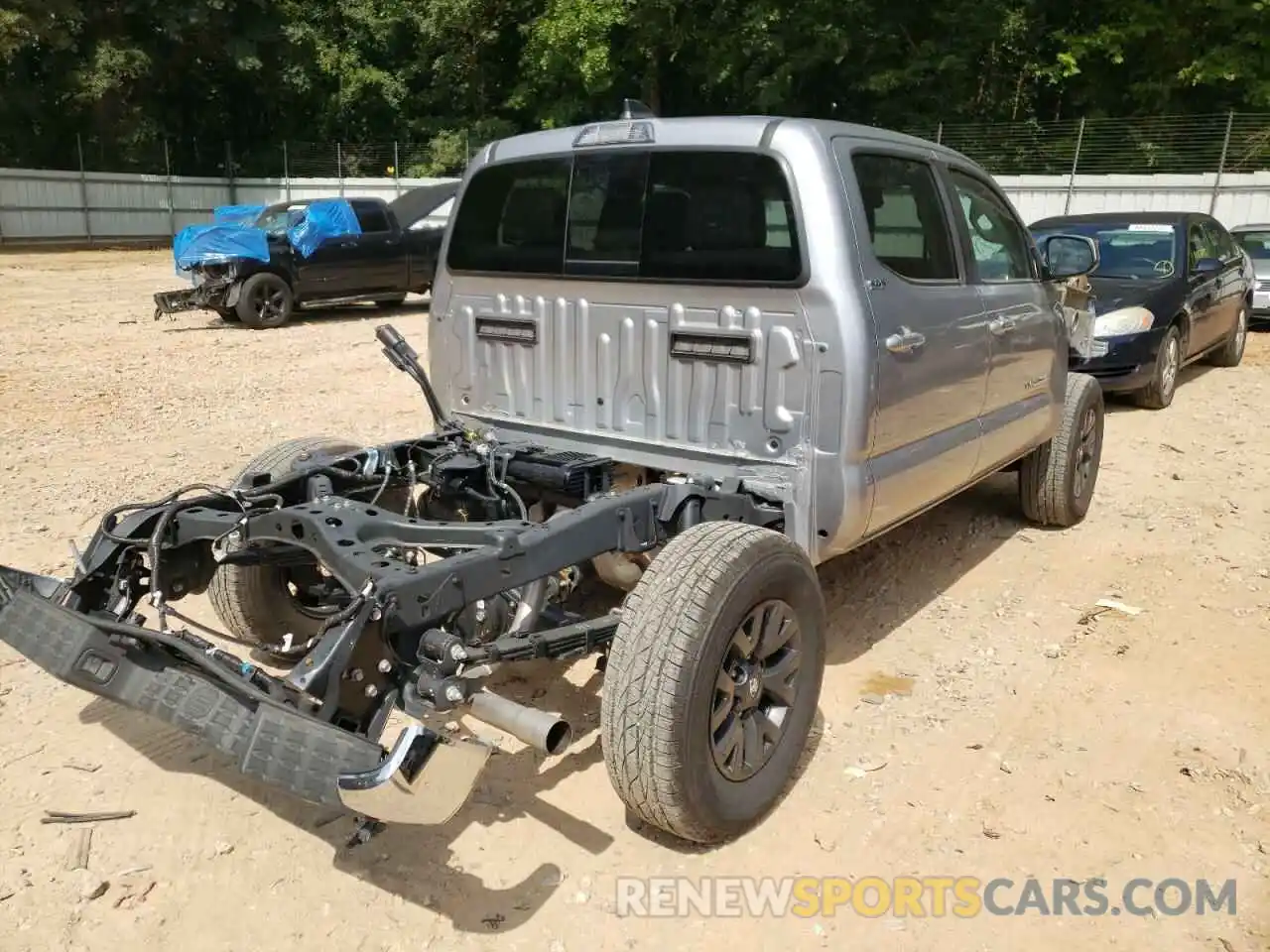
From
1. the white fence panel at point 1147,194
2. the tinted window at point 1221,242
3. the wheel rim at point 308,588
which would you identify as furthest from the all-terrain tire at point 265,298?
the white fence panel at point 1147,194

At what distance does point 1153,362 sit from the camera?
29.3ft

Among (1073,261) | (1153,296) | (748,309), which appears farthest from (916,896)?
(1153,296)

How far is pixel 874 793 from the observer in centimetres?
344

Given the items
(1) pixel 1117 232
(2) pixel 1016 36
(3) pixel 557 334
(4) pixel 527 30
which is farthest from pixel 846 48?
(3) pixel 557 334

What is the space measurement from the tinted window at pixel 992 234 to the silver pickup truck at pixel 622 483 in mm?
26

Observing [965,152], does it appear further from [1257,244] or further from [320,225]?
[320,225]

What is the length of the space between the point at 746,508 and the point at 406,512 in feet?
4.80

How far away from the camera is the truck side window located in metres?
15.1

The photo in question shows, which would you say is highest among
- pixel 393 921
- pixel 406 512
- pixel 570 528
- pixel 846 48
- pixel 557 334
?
pixel 846 48

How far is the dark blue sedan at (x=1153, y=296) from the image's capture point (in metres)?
8.85

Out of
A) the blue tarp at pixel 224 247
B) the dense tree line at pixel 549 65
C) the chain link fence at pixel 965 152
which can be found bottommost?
the blue tarp at pixel 224 247

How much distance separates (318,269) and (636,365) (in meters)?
11.6

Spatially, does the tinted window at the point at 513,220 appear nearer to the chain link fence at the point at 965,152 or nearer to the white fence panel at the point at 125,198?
the chain link fence at the point at 965,152

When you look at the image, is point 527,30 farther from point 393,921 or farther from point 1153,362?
point 393,921
